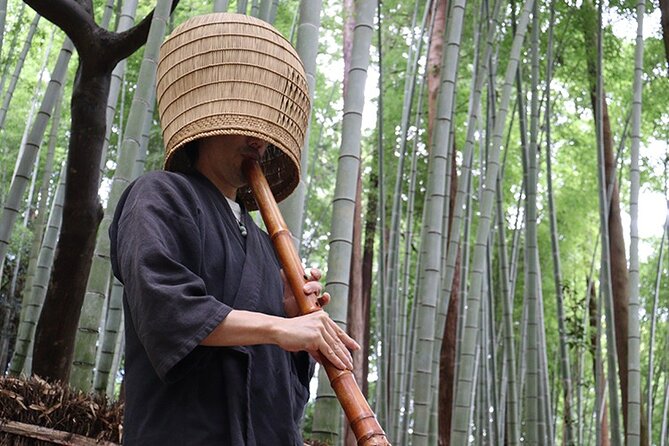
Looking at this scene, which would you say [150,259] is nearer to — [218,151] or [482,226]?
[218,151]

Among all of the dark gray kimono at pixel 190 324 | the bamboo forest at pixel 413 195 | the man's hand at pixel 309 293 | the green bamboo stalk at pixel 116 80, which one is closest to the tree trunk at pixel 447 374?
the bamboo forest at pixel 413 195

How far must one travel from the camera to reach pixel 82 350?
238 cm

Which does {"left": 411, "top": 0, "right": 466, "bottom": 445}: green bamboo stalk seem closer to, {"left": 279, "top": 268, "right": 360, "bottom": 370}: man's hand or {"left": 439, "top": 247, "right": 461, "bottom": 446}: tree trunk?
{"left": 279, "top": 268, "right": 360, "bottom": 370}: man's hand

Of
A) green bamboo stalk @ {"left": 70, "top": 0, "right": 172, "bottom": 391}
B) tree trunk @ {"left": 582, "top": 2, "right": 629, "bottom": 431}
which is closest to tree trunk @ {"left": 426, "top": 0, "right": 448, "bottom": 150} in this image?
tree trunk @ {"left": 582, "top": 2, "right": 629, "bottom": 431}

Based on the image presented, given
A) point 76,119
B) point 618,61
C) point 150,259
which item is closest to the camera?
point 150,259

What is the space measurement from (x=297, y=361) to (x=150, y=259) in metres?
0.34

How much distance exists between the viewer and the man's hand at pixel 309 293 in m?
1.12

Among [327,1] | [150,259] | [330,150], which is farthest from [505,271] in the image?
[330,150]

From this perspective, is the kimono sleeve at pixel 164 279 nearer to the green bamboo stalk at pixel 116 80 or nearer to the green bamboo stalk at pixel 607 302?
the green bamboo stalk at pixel 116 80

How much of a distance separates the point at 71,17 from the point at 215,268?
2178 mm

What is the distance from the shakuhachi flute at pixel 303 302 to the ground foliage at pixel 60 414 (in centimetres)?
82

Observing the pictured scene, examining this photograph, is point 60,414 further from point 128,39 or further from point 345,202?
point 128,39

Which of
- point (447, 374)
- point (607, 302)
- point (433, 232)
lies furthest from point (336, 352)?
point (447, 374)

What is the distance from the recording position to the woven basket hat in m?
1.17
